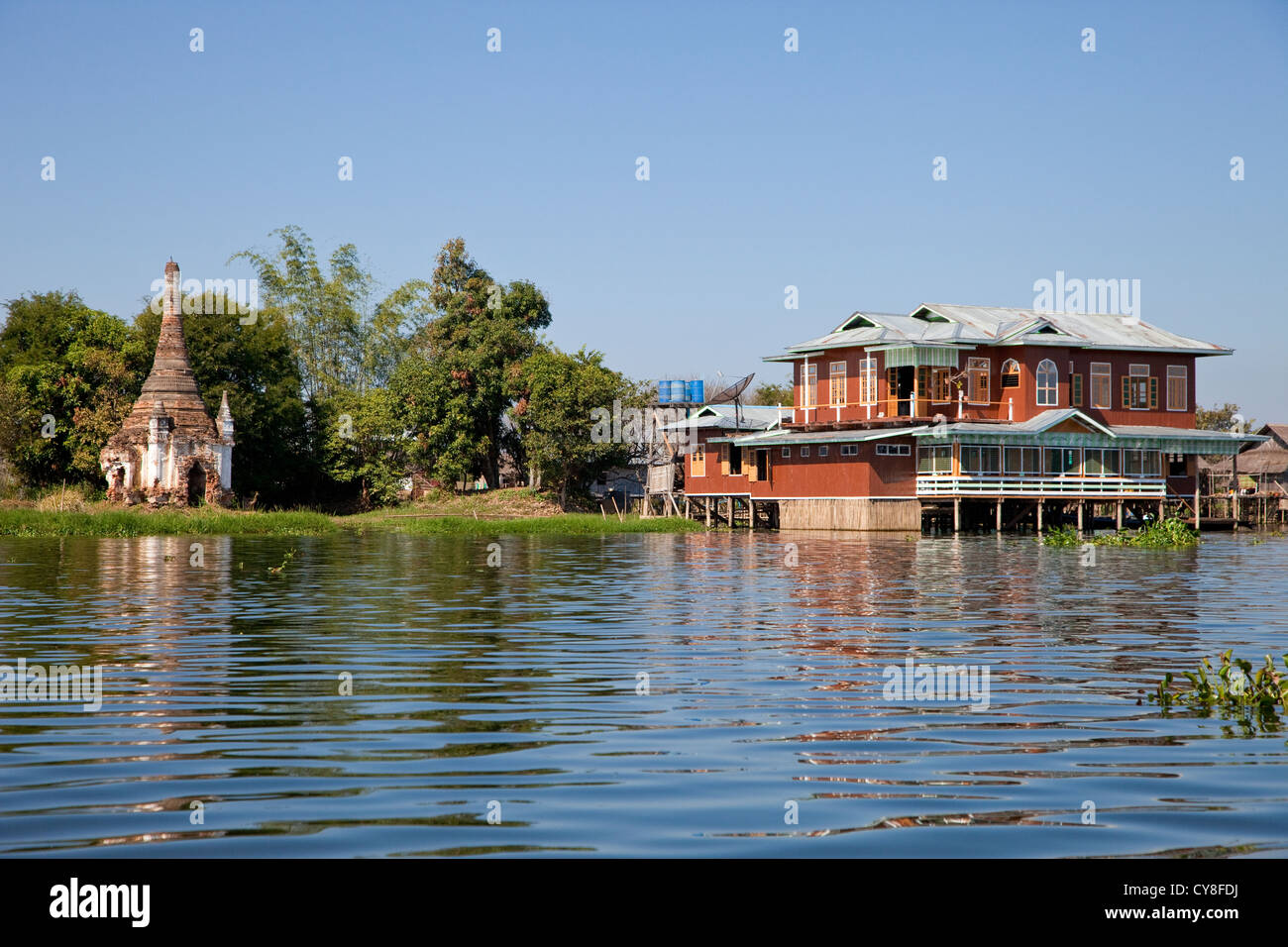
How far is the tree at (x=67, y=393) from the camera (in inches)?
2311

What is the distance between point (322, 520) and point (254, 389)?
17679 mm

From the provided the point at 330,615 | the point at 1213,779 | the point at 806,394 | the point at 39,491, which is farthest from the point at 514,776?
the point at 39,491

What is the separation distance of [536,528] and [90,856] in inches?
1816

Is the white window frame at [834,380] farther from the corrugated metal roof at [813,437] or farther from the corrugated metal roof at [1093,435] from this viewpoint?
the corrugated metal roof at [1093,435]

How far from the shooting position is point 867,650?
1331 cm

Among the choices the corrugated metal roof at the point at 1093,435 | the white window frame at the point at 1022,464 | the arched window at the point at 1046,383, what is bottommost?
the white window frame at the point at 1022,464

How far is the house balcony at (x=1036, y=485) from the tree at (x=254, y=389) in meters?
33.1

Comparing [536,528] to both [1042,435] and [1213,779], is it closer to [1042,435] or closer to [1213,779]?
[1042,435]

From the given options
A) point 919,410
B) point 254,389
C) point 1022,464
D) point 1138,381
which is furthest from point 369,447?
point 1138,381

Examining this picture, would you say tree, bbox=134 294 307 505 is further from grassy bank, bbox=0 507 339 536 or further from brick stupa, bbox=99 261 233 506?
grassy bank, bbox=0 507 339 536

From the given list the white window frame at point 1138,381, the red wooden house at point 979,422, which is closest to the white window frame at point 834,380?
the red wooden house at point 979,422

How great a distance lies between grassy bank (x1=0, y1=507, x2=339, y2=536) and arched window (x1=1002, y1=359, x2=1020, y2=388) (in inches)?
1084

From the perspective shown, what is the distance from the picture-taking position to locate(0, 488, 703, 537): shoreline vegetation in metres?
45.4

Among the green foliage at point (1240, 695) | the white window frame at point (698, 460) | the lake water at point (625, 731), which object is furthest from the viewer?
the white window frame at point (698, 460)
